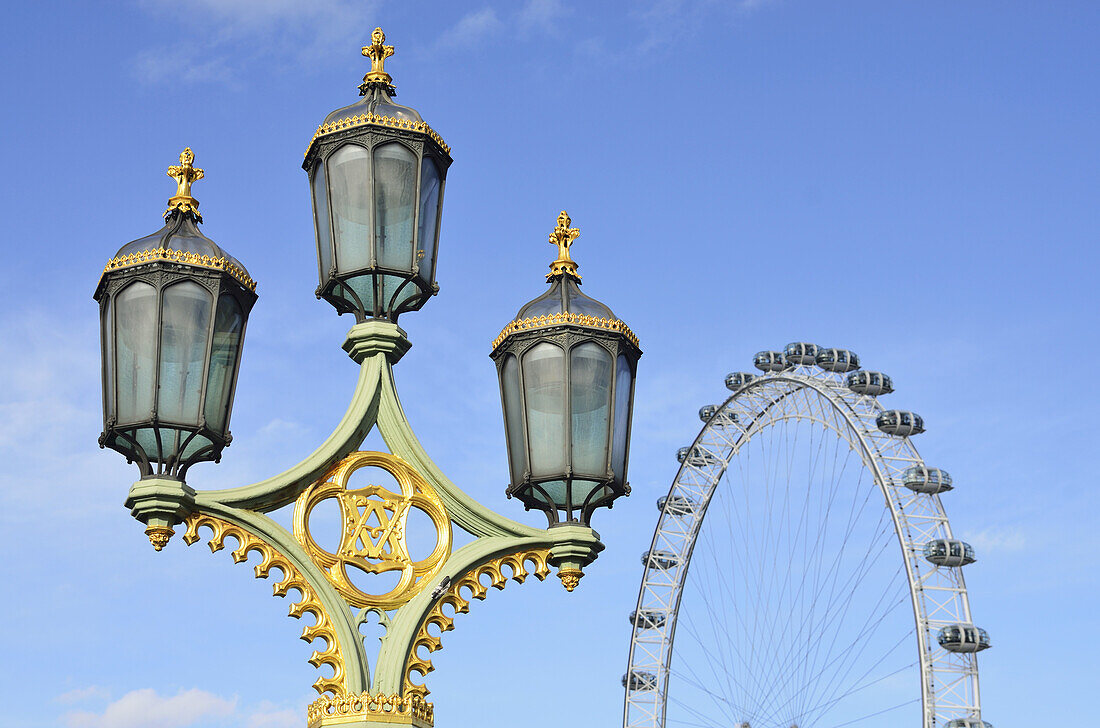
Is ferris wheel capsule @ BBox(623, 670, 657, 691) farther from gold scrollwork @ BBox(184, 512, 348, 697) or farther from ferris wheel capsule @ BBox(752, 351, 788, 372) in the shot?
gold scrollwork @ BBox(184, 512, 348, 697)

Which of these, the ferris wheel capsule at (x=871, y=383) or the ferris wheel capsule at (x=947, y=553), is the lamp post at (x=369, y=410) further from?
the ferris wheel capsule at (x=871, y=383)

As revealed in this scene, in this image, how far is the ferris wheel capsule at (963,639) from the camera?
30469mm

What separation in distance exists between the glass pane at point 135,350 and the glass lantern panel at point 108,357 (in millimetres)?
20

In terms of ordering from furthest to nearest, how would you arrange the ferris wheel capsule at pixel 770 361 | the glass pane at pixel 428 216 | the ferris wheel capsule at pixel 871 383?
1. the ferris wheel capsule at pixel 770 361
2. the ferris wheel capsule at pixel 871 383
3. the glass pane at pixel 428 216

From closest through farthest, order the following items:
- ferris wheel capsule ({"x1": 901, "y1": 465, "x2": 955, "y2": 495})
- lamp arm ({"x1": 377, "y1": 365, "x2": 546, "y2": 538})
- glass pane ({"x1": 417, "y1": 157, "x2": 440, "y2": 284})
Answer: lamp arm ({"x1": 377, "y1": 365, "x2": 546, "y2": 538})
glass pane ({"x1": 417, "y1": 157, "x2": 440, "y2": 284})
ferris wheel capsule ({"x1": 901, "y1": 465, "x2": 955, "y2": 495})

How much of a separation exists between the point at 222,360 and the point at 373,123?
99 centimetres

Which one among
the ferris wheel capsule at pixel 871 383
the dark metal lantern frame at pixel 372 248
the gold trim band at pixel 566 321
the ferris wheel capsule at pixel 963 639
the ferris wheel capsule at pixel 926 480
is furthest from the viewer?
the ferris wheel capsule at pixel 871 383

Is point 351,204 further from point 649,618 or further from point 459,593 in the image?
point 649,618

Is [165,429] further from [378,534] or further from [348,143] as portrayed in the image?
[348,143]

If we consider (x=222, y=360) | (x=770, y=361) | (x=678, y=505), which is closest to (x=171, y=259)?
(x=222, y=360)

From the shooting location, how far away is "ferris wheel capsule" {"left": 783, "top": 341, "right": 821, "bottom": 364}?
36.8 m

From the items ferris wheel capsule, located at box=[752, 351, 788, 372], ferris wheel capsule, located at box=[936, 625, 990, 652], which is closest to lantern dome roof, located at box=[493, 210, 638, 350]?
ferris wheel capsule, located at box=[936, 625, 990, 652]

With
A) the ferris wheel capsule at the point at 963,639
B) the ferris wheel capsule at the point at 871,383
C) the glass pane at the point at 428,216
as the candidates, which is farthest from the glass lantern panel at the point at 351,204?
the ferris wheel capsule at the point at 871,383

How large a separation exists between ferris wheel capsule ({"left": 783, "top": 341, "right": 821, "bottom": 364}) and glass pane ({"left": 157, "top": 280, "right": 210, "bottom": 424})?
1320 inches
